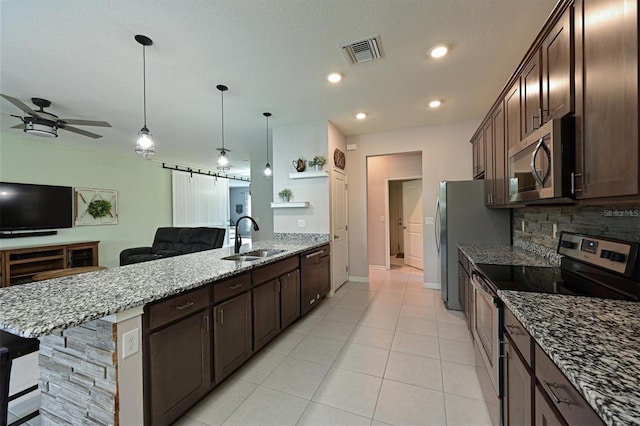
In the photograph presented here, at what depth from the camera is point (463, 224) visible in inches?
136

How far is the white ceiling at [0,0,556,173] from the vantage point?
186 cm

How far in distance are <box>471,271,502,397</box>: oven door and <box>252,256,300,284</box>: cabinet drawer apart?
1.78 meters

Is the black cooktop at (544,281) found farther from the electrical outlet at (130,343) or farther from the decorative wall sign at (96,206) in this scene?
the decorative wall sign at (96,206)

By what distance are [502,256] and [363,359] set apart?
1.64 metres

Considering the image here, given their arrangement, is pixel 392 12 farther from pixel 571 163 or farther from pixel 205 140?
pixel 205 140

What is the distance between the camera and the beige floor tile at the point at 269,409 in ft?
5.46

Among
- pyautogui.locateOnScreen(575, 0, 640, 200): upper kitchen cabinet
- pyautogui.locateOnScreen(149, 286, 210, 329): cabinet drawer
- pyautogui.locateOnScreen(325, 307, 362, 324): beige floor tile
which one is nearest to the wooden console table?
pyautogui.locateOnScreen(149, 286, 210, 329): cabinet drawer

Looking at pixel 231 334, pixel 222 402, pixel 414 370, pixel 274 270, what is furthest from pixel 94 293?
pixel 414 370

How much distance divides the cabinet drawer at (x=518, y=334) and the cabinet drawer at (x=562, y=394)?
9 cm

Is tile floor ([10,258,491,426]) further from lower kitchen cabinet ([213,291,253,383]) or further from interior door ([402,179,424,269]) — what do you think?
interior door ([402,179,424,269])

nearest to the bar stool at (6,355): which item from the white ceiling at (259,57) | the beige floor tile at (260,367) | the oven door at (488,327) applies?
the beige floor tile at (260,367)

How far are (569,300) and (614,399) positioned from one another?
2.75 ft

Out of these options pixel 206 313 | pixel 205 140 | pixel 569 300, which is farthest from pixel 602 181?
pixel 205 140

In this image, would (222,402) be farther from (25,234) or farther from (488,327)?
(25,234)
